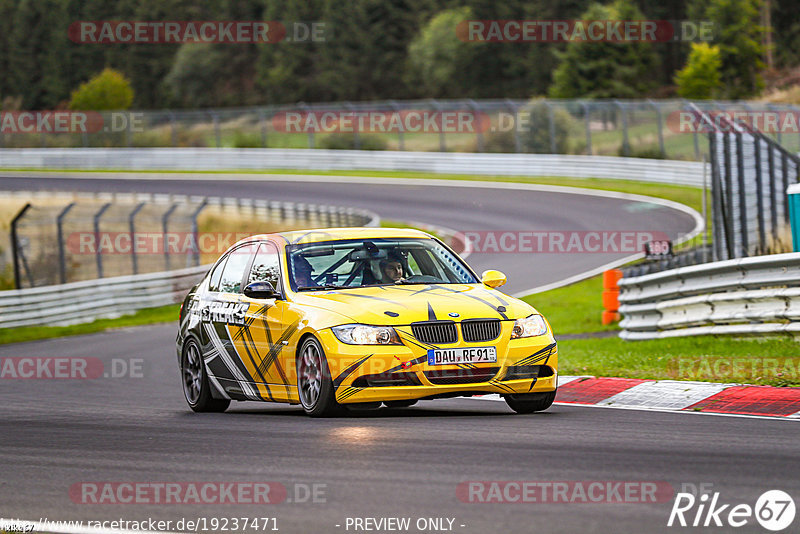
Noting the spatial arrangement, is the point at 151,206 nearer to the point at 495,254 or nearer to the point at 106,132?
the point at 495,254

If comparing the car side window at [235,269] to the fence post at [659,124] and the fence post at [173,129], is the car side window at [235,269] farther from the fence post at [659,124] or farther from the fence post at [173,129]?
the fence post at [173,129]

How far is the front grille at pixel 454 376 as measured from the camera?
9242 mm

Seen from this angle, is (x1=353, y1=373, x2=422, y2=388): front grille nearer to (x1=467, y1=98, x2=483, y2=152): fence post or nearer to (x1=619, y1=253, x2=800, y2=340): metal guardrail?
(x1=619, y1=253, x2=800, y2=340): metal guardrail

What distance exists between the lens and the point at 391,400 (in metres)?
9.32

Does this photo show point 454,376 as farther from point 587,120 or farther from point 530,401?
point 587,120

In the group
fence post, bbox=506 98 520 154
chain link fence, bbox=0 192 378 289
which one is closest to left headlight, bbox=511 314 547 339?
chain link fence, bbox=0 192 378 289

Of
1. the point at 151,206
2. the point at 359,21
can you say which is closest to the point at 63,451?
the point at 151,206

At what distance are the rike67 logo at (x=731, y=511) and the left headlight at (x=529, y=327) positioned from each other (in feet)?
11.7

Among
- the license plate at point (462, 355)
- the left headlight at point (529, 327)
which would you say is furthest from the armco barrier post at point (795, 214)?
the license plate at point (462, 355)

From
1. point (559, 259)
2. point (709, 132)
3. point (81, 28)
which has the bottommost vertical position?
point (559, 259)

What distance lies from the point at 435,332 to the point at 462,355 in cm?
26

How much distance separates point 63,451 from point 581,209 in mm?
31262

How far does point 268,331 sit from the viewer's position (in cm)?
1023

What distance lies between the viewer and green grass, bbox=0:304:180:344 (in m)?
24.0
